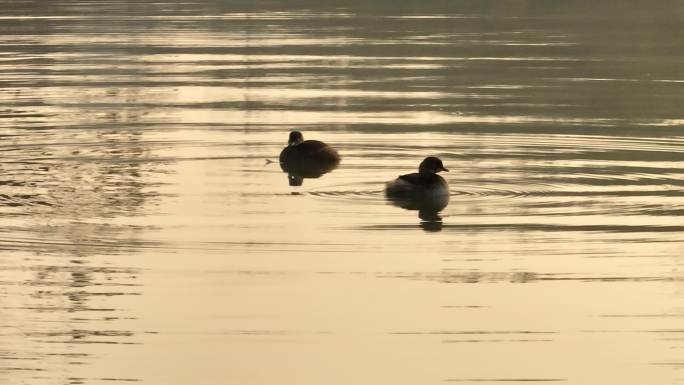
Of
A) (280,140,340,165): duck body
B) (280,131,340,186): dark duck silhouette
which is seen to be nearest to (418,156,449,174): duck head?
(280,131,340,186): dark duck silhouette

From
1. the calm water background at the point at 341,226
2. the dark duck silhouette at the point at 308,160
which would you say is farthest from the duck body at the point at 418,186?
the dark duck silhouette at the point at 308,160

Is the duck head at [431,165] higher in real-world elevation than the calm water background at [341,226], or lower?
higher

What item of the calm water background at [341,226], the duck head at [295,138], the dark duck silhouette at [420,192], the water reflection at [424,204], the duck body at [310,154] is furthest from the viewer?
the duck head at [295,138]

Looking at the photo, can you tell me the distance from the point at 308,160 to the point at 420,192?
2936 mm

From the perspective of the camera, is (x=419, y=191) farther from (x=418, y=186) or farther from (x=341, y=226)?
(x=341, y=226)

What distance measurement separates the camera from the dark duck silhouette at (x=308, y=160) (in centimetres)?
2044

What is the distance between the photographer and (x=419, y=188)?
18109 mm

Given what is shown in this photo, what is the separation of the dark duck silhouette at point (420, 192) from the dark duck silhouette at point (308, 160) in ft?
6.54

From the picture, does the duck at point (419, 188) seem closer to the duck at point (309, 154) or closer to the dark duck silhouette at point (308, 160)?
the dark duck silhouette at point (308, 160)

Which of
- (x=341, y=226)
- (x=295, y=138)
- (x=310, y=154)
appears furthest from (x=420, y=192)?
(x=295, y=138)

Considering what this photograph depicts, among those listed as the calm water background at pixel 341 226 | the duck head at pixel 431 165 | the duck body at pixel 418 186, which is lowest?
the calm water background at pixel 341 226

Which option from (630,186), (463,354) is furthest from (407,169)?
(463,354)

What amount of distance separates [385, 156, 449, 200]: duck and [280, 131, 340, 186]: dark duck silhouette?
6.40 ft

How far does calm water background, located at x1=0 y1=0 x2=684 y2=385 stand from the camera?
1212 cm
